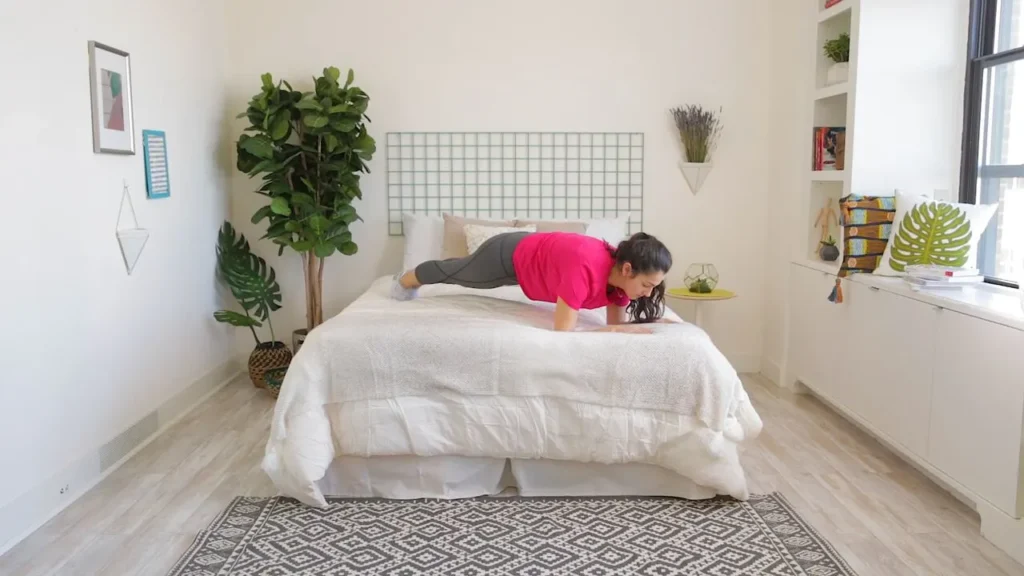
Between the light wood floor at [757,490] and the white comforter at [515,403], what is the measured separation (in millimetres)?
360

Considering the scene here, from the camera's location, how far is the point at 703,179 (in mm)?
4859

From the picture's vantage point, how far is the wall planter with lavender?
4.75 m

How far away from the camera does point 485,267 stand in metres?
3.54

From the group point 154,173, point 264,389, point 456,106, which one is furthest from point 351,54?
point 264,389

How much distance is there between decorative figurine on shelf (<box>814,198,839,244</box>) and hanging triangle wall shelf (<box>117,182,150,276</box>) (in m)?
3.30

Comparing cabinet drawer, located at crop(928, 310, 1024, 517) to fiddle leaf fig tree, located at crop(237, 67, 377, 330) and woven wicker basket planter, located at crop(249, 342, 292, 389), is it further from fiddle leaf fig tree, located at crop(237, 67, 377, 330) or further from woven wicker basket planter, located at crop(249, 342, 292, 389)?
woven wicker basket planter, located at crop(249, 342, 292, 389)

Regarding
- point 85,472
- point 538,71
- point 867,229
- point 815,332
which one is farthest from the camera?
point 538,71

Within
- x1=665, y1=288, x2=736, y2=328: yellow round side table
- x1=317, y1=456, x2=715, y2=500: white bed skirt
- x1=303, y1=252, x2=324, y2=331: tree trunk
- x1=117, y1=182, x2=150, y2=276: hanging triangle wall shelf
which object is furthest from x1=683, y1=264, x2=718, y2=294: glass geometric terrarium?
x1=117, y1=182, x2=150, y2=276: hanging triangle wall shelf

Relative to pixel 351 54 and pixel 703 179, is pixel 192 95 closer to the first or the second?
pixel 351 54

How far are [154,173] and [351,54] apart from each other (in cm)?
143

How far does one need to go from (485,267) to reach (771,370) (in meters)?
2.16

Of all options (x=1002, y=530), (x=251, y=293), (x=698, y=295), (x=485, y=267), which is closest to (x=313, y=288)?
(x=251, y=293)

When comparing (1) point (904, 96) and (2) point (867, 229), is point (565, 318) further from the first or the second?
(1) point (904, 96)

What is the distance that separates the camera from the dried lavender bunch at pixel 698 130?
4.74 metres
